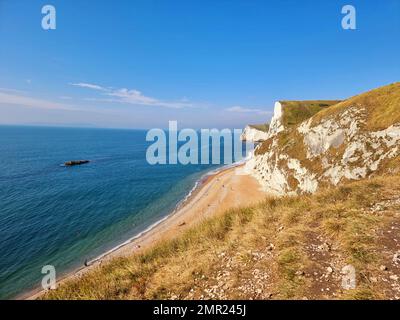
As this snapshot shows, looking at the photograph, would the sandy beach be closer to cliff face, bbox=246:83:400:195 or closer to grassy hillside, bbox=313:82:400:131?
cliff face, bbox=246:83:400:195

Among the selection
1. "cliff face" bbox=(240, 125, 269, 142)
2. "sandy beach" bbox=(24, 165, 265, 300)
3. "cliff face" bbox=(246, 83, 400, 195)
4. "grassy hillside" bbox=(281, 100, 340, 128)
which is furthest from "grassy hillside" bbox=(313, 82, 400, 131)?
"cliff face" bbox=(240, 125, 269, 142)

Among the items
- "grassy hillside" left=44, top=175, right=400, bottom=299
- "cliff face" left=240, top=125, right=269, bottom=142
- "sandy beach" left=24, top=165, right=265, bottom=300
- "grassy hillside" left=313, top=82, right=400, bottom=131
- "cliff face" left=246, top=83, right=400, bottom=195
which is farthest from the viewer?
"cliff face" left=240, top=125, right=269, bottom=142

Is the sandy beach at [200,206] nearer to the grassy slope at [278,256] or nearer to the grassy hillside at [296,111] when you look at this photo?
the grassy slope at [278,256]

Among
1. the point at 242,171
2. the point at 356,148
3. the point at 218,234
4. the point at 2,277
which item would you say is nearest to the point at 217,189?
the point at 242,171

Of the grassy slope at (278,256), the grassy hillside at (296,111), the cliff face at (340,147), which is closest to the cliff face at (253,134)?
the grassy hillside at (296,111)
